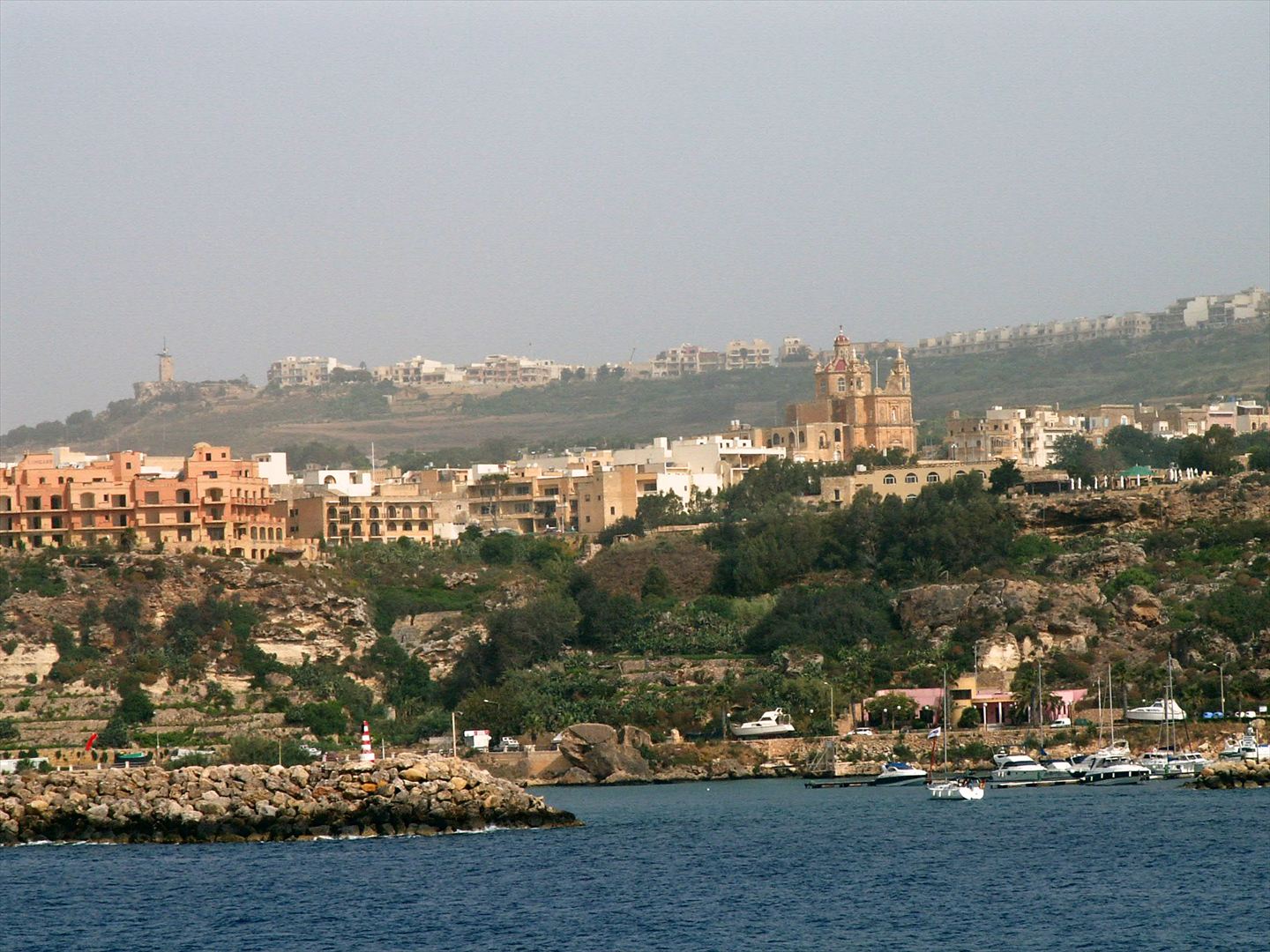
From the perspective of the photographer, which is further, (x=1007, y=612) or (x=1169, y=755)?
(x=1007, y=612)

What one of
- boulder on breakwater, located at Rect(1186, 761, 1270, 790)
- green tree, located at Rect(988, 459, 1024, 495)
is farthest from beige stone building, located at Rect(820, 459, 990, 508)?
boulder on breakwater, located at Rect(1186, 761, 1270, 790)

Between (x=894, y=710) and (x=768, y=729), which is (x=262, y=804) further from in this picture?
(x=894, y=710)

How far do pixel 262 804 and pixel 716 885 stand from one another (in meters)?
12.4

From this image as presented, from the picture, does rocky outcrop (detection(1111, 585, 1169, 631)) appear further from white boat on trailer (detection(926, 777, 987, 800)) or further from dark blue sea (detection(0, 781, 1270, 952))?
dark blue sea (detection(0, 781, 1270, 952))

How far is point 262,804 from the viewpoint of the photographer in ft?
181

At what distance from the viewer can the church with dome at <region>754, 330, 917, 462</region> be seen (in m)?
117

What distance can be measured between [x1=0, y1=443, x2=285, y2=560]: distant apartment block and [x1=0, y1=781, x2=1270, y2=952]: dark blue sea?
97.3 feet

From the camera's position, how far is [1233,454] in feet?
322

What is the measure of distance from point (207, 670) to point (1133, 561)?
97.7ft

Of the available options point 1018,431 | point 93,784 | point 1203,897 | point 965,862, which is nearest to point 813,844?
point 965,862

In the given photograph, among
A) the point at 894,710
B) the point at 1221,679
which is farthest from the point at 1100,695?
the point at 894,710

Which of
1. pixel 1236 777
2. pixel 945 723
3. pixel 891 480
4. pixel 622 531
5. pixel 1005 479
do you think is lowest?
pixel 1236 777

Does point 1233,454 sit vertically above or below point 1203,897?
above

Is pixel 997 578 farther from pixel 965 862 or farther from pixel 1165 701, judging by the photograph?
pixel 965 862
